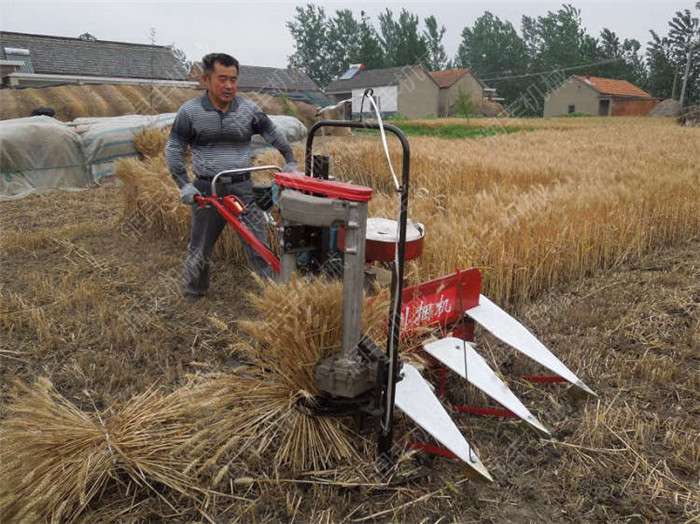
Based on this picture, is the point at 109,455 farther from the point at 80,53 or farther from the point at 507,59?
the point at 507,59

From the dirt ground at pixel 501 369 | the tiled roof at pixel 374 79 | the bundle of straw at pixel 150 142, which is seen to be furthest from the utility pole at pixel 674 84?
the dirt ground at pixel 501 369

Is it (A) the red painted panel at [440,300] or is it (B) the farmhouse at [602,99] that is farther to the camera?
(B) the farmhouse at [602,99]

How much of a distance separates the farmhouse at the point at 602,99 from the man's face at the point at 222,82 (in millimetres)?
55622

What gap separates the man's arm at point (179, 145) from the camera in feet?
13.5

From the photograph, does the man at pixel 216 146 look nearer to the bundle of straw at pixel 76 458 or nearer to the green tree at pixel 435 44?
the bundle of straw at pixel 76 458

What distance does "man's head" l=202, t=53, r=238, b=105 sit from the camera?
Result: 3.92 meters

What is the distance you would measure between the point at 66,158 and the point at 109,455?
1028cm

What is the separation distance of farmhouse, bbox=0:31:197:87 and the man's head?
2534 cm

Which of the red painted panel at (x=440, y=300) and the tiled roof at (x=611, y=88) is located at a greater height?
the tiled roof at (x=611, y=88)

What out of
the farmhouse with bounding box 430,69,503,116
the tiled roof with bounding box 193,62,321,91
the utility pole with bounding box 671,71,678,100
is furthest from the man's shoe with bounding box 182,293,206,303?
the utility pole with bounding box 671,71,678,100

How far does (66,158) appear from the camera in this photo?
1100cm

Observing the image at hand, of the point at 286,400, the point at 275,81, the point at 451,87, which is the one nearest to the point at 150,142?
the point at 286,400

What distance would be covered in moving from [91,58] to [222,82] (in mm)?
31184

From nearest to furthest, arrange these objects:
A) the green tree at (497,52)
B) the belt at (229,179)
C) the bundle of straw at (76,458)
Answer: the bundle of straw at (76,458)
the belt at (229,179)
the green tree at (497,52)
